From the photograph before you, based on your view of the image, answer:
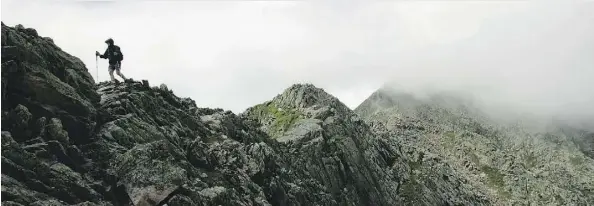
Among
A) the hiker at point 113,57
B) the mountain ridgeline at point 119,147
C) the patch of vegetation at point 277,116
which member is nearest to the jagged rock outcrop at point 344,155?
the patch of vegetation at point 277,116

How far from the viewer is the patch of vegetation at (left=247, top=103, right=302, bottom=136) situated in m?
97.1

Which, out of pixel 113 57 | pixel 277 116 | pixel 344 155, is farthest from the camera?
pixel 277 116

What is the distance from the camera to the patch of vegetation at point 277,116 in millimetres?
97125

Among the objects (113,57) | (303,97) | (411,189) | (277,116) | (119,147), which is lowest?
(411,189)

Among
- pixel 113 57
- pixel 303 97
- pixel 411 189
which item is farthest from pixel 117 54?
pixel 411 189

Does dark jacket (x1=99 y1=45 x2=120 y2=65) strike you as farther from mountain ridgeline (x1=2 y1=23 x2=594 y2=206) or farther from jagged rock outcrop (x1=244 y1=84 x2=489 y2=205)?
jagged rock outcrop (x1=244 y1=84 x2=489 y2=205)

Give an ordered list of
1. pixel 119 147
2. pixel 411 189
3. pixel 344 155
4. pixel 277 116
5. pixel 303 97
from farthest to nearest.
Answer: pixel 303 97
pixel 277 116
pixel 411 189
pixel 344 155
pixel 119 147

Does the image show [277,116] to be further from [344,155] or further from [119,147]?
[119,147]

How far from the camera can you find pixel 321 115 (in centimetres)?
9550

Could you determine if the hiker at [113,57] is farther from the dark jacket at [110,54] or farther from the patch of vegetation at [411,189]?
the patch of vegetation at [411,189]

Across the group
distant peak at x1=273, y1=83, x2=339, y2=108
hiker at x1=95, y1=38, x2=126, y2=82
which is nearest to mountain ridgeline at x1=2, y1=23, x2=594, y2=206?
hiker at x1=95, y1=38, x2=126, y2=82

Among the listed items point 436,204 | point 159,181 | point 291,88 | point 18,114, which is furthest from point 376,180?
point 18,114

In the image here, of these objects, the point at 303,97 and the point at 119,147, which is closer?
the point at 119,147

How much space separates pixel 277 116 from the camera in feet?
341
